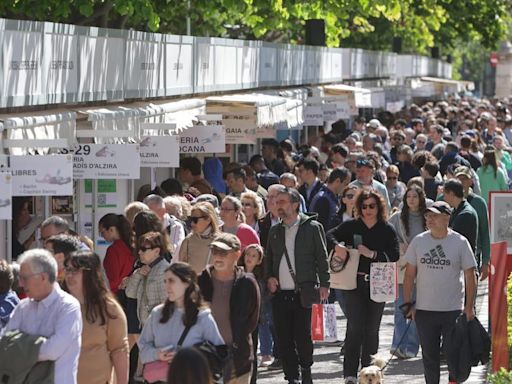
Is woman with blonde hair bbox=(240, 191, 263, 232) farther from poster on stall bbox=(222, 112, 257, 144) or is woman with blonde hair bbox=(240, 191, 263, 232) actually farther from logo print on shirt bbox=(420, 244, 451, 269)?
poster on stall bbox=(222, 112, 257, 144)

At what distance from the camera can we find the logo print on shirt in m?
12.3

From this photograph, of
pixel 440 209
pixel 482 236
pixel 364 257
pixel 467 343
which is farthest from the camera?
pixel 482 236

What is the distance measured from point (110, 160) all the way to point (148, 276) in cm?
283

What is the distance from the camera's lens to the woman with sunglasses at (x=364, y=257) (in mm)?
13078

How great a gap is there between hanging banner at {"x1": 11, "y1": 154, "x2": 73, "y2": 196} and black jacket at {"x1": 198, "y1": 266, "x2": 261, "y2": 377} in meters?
2.02

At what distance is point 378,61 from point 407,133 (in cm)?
1836

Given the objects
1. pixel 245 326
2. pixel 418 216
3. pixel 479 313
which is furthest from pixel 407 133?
pixel 245 326

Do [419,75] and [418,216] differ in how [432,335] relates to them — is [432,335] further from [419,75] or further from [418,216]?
[419,75]

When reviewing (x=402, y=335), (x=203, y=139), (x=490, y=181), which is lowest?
(x=402, y=335)

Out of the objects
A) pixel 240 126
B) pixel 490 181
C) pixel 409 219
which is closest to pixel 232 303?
pixel 409 219

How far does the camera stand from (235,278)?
10.5m

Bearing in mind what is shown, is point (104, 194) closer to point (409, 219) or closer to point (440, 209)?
point (409, 219)

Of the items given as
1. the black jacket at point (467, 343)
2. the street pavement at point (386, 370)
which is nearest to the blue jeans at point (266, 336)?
the street pavement at point (386, 370)

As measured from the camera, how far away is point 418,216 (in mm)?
14258
